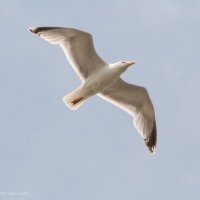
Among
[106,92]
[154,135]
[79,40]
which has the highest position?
[79,40]

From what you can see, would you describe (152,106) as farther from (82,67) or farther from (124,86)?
(82,67)

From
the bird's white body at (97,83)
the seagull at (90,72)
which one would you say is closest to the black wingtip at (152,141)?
the seagull at (90,72)

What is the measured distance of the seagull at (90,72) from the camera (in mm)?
16672

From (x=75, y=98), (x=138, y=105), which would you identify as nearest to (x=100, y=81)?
(x=75, y=98)

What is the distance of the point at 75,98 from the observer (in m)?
16.9

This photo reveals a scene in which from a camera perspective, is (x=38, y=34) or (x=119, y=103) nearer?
(x=38, y=34)

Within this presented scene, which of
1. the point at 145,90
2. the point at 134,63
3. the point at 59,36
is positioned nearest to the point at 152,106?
the point at 145,90

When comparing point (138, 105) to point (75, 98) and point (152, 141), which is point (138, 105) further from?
point (75, 98)

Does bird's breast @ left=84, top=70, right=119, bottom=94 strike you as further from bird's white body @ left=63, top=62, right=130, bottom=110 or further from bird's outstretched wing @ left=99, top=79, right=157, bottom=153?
bird's outstretched wing @ left=99, top=79, right=157, bottom=153

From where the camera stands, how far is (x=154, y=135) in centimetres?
1825

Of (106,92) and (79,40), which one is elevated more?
(79,40)

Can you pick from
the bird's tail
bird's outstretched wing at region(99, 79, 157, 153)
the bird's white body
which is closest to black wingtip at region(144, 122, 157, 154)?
bird's outstretched wing at region(99, 79, 157, 153)

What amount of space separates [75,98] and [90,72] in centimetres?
70

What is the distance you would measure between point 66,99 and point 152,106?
223 cm
